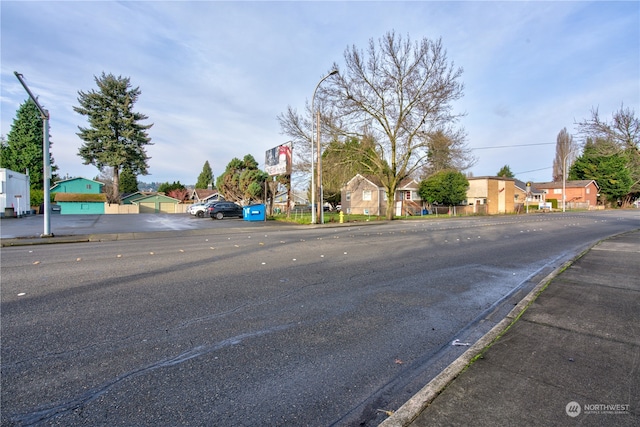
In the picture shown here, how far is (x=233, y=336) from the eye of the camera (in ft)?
13.7

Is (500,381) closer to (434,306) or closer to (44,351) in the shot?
(434,306)

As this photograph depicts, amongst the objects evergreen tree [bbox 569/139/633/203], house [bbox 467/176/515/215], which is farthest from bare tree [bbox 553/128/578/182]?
house [bbox 467/176/515/215]

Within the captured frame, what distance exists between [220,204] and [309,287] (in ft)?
91.9

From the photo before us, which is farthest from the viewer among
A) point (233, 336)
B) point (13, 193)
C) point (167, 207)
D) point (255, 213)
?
point (167, 207)

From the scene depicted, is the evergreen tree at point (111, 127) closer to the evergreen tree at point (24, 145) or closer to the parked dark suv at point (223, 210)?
the evergreen tree at point (24, 145)

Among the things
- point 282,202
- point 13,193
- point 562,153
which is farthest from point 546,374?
point 562,153

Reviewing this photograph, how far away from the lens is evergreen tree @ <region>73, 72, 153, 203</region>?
180 ft

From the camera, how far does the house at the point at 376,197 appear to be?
1810 inches

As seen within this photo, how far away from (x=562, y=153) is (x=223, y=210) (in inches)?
3411

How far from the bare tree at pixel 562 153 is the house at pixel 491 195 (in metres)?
38.6

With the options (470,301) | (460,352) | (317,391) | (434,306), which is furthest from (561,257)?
(317,391)

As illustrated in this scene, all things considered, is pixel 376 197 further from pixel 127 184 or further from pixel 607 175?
pixel 127 184

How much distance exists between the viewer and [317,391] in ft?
9.93

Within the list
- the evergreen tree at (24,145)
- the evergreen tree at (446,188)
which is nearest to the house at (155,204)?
the evergreen tree at (24,145)
